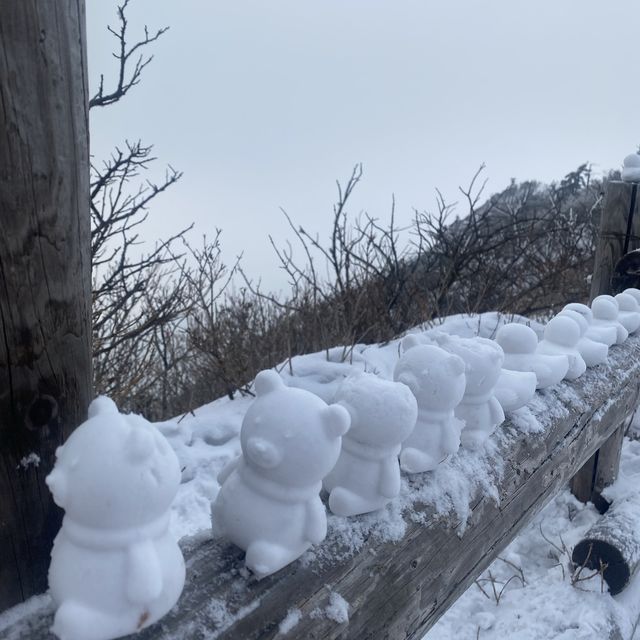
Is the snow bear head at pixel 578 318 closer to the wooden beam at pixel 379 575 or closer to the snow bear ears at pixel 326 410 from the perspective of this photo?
the wooden beam at pixel 379 575

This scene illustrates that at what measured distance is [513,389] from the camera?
181 centimetres

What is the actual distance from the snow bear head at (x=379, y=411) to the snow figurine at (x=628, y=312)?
84.7 inches

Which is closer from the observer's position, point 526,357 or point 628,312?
point 526,357

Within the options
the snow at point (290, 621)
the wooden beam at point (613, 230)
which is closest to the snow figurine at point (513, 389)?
the snow at point (290, 621)

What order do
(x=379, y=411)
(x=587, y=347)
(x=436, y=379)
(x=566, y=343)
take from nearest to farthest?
(x=379, y=411), (x=436, y=379), (x=566, y=343), (x=587, y=347)

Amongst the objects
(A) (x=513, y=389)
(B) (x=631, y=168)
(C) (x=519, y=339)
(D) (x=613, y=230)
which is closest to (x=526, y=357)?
(C) (x=519, y=339)

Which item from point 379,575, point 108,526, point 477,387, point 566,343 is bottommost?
point 379,575

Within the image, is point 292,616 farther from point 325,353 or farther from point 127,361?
point 127,361

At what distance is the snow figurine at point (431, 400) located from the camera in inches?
55.6

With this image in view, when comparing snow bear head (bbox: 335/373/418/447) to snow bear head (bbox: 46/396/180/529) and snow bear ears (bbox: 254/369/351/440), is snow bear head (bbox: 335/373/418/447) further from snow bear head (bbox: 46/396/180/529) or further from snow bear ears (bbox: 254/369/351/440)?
snow bear head (bbox: 46/396/180/529)

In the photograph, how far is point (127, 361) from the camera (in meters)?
6.58

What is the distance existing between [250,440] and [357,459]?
31cm

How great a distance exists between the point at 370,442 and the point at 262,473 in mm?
261

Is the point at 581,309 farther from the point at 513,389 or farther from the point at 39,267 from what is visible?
the point at 39,267
